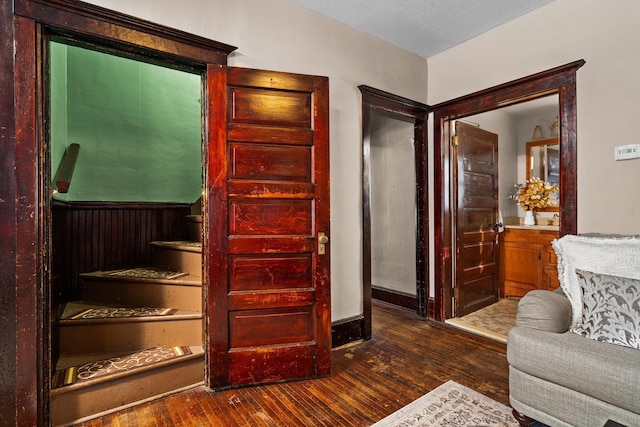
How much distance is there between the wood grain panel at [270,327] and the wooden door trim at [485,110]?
178 centimetres

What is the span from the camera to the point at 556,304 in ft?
5.77

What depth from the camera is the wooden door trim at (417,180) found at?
2.88m

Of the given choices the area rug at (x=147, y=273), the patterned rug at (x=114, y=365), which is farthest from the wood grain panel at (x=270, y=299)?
the area rug at (x=147, y=273)

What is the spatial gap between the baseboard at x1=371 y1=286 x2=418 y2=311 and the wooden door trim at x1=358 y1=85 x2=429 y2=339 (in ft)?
0.50

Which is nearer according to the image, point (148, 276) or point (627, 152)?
point (627, 152)

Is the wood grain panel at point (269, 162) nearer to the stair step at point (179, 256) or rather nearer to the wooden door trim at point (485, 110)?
the stair step at point (179, 256)

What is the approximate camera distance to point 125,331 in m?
2.11

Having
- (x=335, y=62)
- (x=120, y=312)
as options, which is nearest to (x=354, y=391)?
(x=120, y=312)

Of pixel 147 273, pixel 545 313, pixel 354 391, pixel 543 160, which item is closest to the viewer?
pixel 545 313

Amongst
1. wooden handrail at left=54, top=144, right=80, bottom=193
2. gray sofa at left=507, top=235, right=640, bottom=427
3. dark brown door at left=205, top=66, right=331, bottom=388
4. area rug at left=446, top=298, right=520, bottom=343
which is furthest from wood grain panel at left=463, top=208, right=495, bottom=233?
wooden handrail at left=54, top=144, right=80, bottom=193

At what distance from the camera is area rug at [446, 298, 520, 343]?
298cm

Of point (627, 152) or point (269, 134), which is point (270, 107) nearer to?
point (269, 134)

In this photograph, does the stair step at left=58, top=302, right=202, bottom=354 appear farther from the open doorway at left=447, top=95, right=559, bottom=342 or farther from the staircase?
the open doorway at left=447, top=95, right=559, bottom=342

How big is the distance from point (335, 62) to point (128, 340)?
2.69 meters
